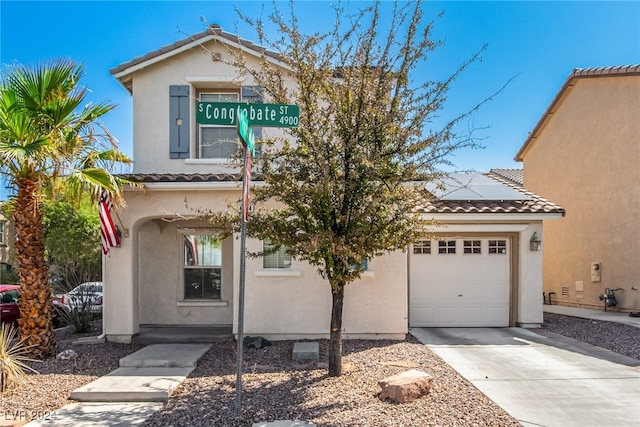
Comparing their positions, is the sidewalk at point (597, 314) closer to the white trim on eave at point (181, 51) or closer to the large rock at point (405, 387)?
the large rock at point (405, 387)

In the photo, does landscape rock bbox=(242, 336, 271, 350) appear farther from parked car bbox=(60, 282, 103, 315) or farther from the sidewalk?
the sidewalk

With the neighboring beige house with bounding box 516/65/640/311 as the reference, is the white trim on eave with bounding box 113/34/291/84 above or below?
above

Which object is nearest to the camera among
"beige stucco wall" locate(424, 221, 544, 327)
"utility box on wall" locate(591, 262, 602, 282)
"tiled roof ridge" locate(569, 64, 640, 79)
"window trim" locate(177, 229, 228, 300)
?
"beige stucco wall" locate(424, 221, 544, 327)

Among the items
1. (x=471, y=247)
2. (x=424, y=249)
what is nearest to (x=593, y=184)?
(x=471, y=247)

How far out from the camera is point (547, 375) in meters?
6.94

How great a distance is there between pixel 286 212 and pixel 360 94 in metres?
2.03

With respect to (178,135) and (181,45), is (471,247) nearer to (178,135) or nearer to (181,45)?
(178,135)

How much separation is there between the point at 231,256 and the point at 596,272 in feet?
38.8

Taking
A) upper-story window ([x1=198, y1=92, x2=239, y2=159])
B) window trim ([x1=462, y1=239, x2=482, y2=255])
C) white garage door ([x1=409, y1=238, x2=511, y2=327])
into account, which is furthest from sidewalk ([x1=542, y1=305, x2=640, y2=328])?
upper-story window ([x1=198, y1=92, x2=239, y2=159])

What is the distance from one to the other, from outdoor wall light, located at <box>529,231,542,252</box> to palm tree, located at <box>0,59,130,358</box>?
9662 millimetres

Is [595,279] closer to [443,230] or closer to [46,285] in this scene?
[443,230]

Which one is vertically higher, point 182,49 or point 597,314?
point 182,49

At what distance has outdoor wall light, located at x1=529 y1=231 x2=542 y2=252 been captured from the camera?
11.1 metres

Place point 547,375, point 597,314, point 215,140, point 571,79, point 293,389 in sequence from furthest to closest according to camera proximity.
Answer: point 571,79
point 597,314
point 215,140
point 547,375
point 293,389
